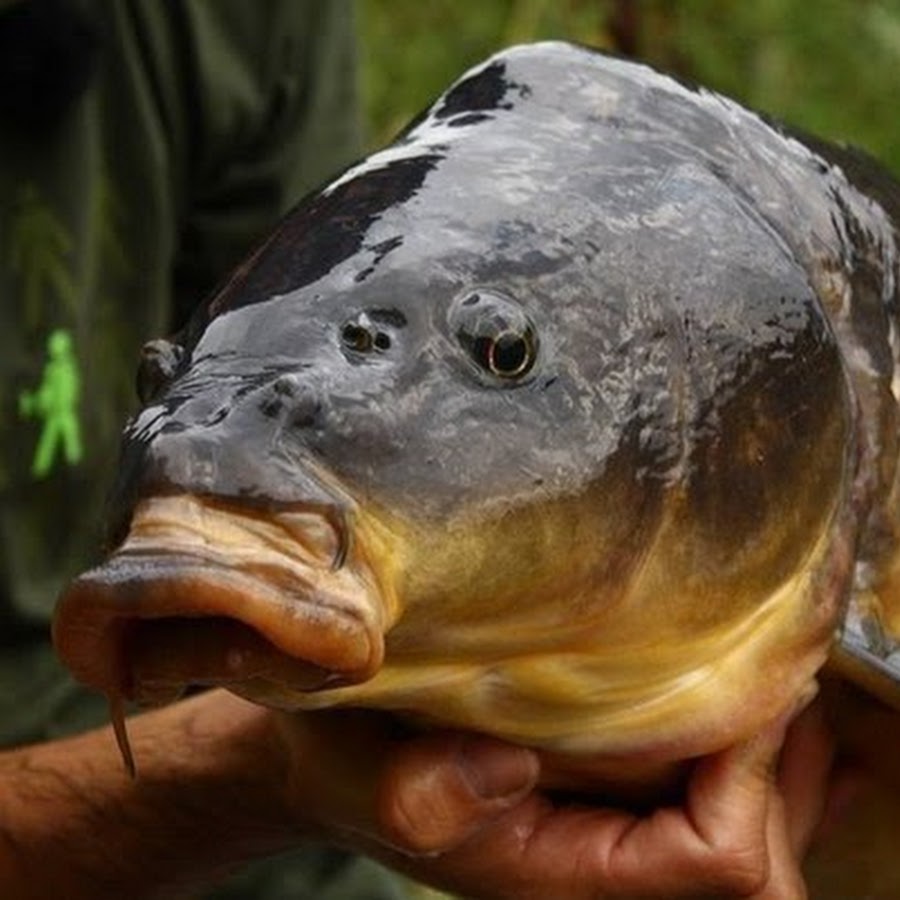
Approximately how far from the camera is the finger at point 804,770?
176 centimetres

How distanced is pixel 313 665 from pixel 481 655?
17cm

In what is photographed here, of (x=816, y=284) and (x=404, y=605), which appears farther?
(x=816, y=284)

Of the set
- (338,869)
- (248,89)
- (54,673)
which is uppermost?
(248,89)

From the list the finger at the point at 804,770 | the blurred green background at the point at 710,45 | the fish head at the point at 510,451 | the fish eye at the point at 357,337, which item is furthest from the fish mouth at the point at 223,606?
the blurred green background at the point at 710,45

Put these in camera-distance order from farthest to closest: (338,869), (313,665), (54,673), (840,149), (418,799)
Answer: (338,869) → (54,673) → (840,149) → (418,799) → (313,665)

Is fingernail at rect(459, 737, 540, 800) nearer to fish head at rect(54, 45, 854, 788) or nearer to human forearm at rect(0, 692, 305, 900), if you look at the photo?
fish head at rect(54, 45, 854, 788)

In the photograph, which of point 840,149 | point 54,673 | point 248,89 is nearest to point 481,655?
point 840,149

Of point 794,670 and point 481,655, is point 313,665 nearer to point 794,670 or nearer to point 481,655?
point 481,655

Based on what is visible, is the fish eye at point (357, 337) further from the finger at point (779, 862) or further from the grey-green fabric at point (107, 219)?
the grey-green fabric at point (107, 219)

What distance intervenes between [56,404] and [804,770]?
103cm

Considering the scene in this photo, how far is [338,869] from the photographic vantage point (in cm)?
281

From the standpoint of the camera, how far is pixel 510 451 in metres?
1.42

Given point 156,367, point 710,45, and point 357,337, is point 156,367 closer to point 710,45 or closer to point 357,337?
point 357,337

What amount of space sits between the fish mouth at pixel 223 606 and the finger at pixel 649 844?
0.38m
